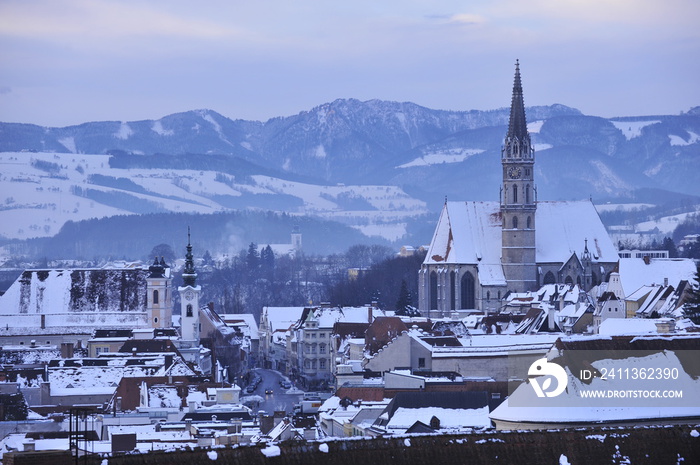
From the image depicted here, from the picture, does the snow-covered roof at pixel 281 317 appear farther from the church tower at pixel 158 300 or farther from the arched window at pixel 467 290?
the church tower at pixel 158 300

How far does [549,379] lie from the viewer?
1833 inches

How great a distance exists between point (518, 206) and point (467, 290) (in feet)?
25.9

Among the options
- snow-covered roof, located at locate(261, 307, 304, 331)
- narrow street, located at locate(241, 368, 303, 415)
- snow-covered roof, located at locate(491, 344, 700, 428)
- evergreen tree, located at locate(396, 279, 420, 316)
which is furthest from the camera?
snow-covered roof, located at locate(261, 307, 304, 331)

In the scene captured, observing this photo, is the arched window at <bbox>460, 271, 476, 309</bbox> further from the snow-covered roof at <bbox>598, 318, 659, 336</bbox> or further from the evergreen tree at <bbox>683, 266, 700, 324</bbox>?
the snow-covered roof at <bbox>598, 318, 659, 336</bbox>

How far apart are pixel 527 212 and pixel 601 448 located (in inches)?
4367

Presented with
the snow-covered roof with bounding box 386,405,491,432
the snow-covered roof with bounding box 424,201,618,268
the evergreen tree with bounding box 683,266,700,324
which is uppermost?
the snow-covered roof with bounding box 424,201,618,268

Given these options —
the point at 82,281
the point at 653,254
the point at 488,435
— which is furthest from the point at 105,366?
the point at 653,254

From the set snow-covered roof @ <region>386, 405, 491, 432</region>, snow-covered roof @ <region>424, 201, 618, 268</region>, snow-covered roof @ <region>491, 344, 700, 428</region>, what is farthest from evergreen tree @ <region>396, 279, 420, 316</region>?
snow-covered roof @ <region>491, 344, 700, 428</region>

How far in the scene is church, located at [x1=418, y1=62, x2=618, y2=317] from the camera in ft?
452

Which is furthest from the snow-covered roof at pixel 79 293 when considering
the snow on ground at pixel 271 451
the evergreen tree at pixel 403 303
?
the snow on ground at pixel 271 451

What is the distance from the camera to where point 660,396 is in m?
45.0

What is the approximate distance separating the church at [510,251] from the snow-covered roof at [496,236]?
7cm

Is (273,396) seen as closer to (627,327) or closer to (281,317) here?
(627,327)

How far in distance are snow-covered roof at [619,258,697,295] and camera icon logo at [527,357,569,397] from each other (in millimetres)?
66051
